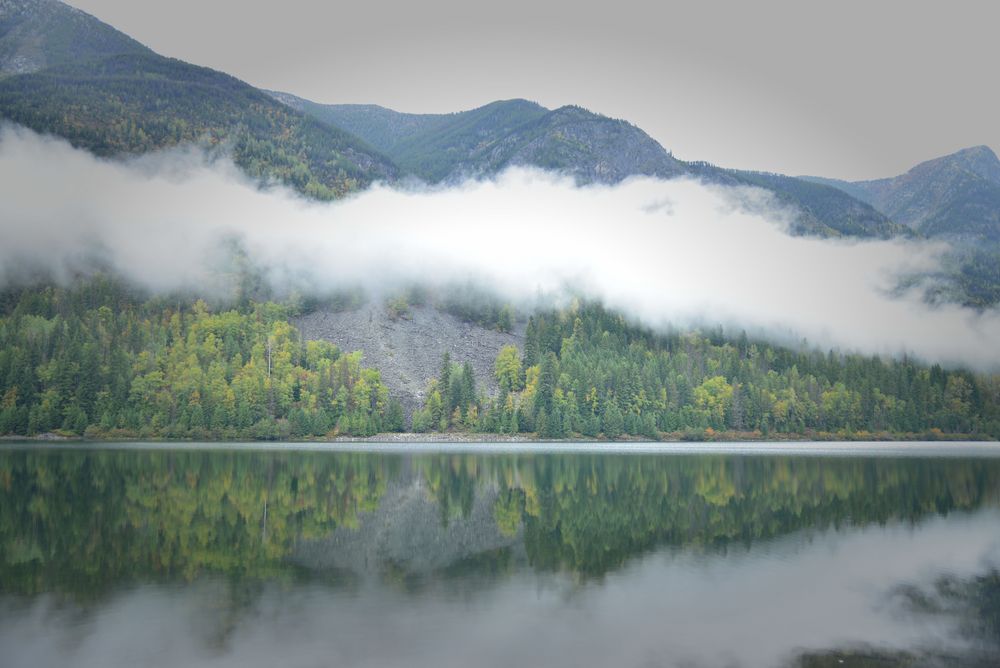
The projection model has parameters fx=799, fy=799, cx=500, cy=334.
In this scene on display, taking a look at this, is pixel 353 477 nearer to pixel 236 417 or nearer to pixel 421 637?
pixel 421 637

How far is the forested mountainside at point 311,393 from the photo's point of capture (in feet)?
505

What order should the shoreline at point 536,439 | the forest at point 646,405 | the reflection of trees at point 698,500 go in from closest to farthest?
the reflection of trees at point 698,500 → the shoreline at point 536,439 → the forest at point 646,405

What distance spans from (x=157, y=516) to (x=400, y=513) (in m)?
13.4

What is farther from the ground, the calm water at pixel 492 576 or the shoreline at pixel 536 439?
the calm water at pixel 492 576

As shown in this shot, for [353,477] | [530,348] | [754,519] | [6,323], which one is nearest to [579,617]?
[754,519]

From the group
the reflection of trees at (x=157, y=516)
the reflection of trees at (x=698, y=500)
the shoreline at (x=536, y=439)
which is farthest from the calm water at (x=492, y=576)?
the shoreline at (x=536, y=439)

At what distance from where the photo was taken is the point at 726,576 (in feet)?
102

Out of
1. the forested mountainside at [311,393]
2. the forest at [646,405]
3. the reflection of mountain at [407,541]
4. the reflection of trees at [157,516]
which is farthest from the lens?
the forest at [646,405]

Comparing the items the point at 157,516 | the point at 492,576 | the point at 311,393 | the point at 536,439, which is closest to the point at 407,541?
the point at 492,576

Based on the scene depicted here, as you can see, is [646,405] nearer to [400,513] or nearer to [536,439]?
[536,439]

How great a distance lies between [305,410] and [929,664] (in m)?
151

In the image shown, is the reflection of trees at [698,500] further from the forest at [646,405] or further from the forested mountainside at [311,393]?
the forested mountainside at [311,393]

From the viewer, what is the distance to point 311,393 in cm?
17125

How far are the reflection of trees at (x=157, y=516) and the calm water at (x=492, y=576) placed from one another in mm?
213
